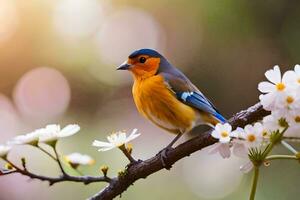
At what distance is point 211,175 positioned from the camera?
135cm

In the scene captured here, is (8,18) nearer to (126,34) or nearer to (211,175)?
(126,34)

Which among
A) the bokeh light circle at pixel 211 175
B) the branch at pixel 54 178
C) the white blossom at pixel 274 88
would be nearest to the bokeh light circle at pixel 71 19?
the bokeh light circle at pixel 211 175

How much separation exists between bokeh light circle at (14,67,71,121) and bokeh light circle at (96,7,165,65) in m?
0.13

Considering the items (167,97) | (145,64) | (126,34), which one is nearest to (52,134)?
(167,97)

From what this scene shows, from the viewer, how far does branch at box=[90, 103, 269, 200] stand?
24.3 inches

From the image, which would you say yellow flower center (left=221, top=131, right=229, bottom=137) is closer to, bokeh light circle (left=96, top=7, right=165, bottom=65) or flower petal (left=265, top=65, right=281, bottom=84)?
flower petal (left=265, top=65, right=281, bottom=84)

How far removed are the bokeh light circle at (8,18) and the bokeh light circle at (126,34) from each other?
20 centimetres

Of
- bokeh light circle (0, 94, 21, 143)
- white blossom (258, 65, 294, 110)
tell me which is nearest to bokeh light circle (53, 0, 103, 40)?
bokeh light circle (0, 94, 21, 143)

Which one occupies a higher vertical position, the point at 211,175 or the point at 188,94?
the point at 188,94

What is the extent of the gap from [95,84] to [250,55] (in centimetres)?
41

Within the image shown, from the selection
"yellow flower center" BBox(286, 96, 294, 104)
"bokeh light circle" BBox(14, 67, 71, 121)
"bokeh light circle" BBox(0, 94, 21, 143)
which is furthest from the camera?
"bokeh light circle" BBox(14, 67, 71, 121)

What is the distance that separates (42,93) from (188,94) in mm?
803

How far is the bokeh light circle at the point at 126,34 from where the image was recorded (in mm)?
1576

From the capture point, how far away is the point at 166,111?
882mm
